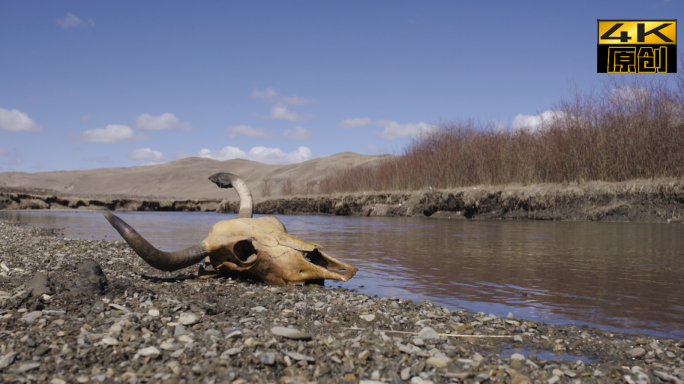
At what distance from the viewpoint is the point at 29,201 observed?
29.5 metres

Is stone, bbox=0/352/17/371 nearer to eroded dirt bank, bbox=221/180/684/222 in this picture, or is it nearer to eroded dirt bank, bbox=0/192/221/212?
eroded dirt bank, bbox=221/180/684/222

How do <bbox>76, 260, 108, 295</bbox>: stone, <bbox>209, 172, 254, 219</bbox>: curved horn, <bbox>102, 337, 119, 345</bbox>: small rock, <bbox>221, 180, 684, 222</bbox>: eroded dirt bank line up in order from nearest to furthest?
<bbox>102, 337, 119, 345</bbox>: small rock
<bbox>76, 260, 108, 295</bbox>: stone
<bbox>209, 172, 254, 219</bbox>: curved horn
<bbox>221, 180, 684, 222</bbox>: eroded dirt bank

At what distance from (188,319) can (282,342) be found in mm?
791

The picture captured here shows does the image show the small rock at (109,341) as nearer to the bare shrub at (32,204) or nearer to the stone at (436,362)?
the stone at (436,362)

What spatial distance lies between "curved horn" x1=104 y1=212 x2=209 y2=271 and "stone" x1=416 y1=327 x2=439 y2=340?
2.80 m

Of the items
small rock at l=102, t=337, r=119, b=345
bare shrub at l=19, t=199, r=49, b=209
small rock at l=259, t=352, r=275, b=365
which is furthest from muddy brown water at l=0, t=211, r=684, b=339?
bare shrub at l=19, t=199, r=49, b=209

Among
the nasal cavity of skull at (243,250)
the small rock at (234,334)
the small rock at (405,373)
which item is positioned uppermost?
the nasal cavity of skull at (243,250)

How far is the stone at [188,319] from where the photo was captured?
2996 mm

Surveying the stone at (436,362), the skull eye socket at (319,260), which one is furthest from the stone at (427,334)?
the skull eye socket at (319,260)

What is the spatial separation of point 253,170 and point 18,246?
9853cm

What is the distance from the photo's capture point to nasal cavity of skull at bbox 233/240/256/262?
15.8ft

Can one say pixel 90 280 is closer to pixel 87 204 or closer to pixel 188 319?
pixel 188 319

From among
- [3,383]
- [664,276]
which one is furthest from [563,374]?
[664,276]

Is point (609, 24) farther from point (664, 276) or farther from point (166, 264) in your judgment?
point (166, 264)
